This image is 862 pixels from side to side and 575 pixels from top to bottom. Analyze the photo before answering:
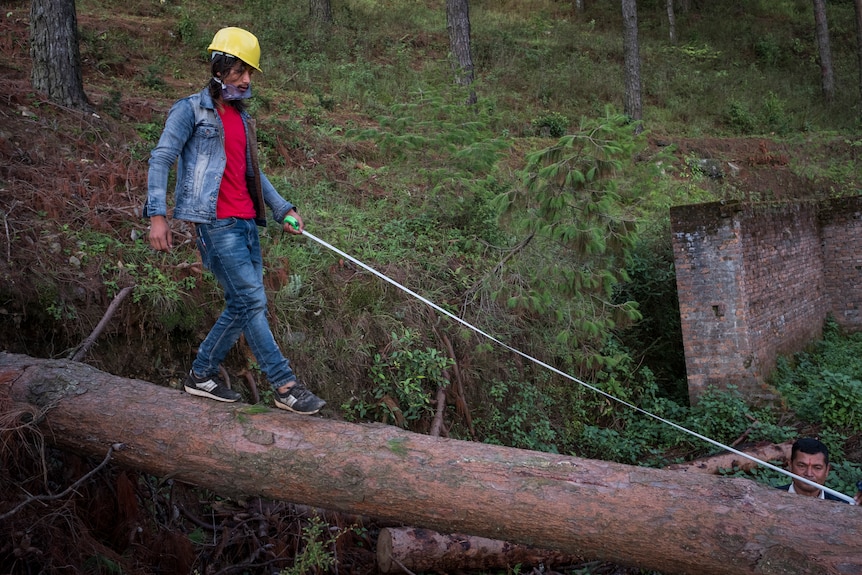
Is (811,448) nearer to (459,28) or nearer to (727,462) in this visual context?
(727,462)

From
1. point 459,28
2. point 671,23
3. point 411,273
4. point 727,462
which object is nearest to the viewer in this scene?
point 727,462

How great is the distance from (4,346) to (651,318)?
25.1 ft

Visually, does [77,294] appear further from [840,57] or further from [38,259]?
[840,57]

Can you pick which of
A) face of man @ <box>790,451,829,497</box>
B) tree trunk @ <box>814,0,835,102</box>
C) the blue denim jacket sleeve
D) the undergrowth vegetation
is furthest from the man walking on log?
tree trunk @ <box>814,0,835,102</box>

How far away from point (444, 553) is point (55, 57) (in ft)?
22.3

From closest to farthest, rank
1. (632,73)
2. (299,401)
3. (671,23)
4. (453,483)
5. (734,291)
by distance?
(453,483)
(299,401)
(734,291)
(632,73)
(671,23)

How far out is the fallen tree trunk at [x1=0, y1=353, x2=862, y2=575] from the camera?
10.1 ft

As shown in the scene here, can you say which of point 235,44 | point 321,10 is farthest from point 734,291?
point 321,10

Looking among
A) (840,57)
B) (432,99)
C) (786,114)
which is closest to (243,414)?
(432,99)

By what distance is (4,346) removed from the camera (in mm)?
4746

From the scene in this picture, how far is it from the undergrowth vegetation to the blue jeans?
3.51 ft

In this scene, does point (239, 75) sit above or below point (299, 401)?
above

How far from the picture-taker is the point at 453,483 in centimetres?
342

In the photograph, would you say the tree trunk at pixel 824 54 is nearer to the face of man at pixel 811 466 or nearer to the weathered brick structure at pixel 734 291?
the weathered brick structure at pixel 734 291
